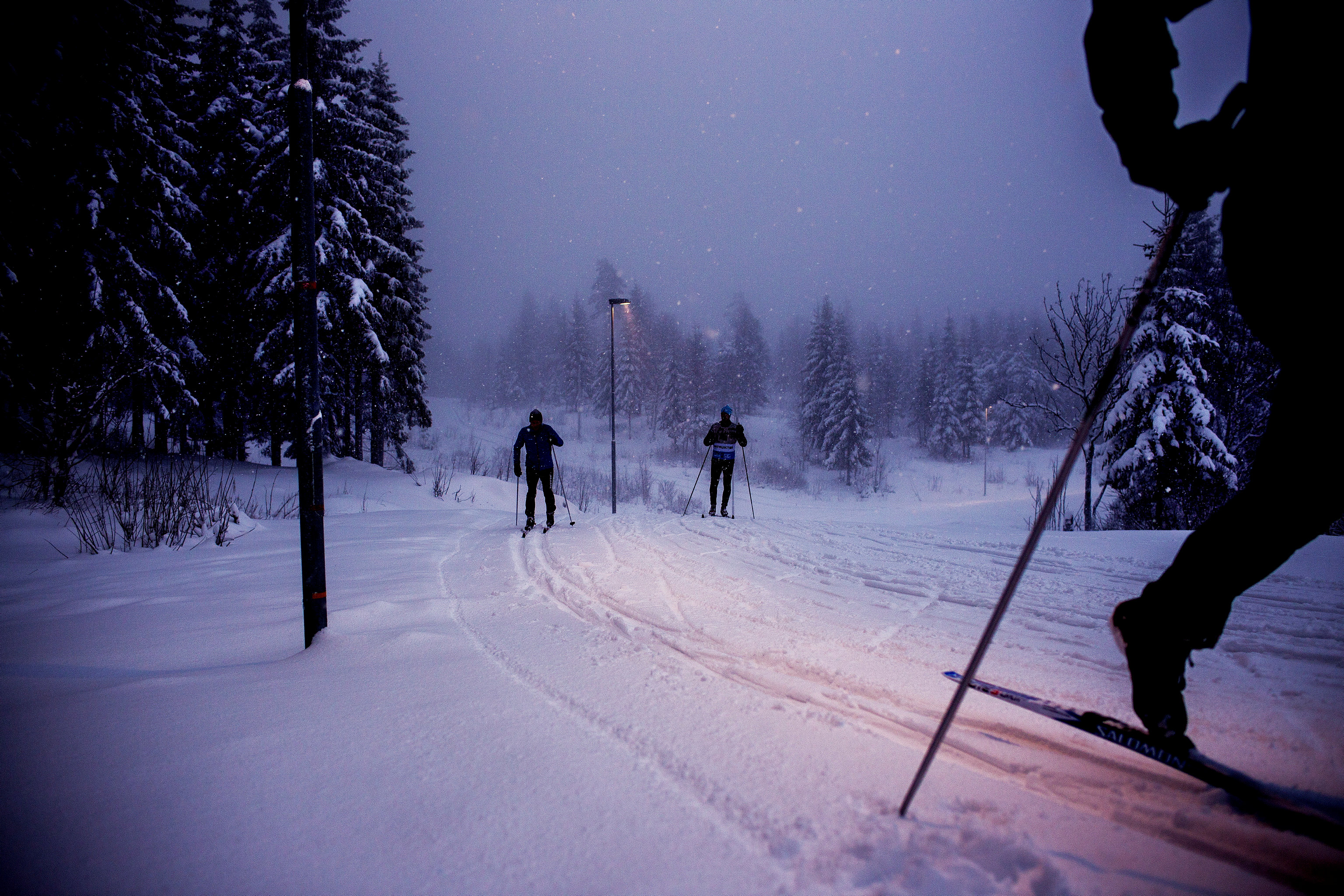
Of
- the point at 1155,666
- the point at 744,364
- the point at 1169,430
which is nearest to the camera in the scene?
the point at 1155,666

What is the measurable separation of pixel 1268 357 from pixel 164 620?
24299 mm

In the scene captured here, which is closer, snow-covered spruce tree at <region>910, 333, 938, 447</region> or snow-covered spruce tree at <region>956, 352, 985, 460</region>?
snow-covered spruce tree at <region>956, 352, 985, 460</region>

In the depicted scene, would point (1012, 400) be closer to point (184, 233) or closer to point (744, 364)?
point (744, 364)

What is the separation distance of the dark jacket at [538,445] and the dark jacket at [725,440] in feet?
11.4

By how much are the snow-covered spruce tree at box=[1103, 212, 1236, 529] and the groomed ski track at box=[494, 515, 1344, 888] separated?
8573mm

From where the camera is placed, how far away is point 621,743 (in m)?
2.05

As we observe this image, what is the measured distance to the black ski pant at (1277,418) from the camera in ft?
4.62

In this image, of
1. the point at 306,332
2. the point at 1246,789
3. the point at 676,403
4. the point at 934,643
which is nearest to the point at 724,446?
the point at 934,643

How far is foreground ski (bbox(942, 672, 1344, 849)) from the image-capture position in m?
1.49

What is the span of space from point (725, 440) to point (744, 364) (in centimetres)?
4207

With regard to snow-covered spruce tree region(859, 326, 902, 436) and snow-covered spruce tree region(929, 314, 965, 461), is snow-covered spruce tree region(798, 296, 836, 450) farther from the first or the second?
snow-covered spruce tree region(859, 326, 902, 436)

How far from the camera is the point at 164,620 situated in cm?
389

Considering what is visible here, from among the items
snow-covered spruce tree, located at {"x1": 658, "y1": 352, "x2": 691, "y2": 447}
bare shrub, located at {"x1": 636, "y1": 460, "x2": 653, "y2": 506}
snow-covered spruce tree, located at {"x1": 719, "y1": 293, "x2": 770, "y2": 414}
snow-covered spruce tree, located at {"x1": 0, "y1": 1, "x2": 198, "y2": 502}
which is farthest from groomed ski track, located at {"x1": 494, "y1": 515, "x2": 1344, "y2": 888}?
snow-covered spruce tree, located at {"x1": 719, "y1": 293, "x2": 770, "y2": 414}


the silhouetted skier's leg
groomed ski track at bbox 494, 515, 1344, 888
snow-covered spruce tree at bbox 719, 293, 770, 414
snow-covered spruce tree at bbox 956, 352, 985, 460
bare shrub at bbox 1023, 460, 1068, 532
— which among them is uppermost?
snow-covered spruce tree at bbox 719, 293, 770, 414
